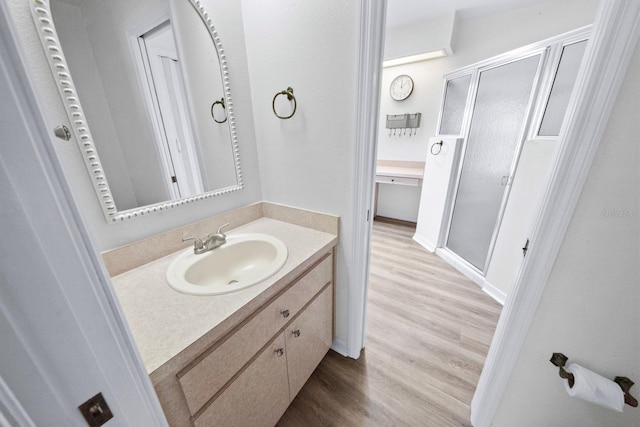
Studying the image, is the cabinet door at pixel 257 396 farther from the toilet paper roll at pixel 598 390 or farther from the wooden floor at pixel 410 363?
the toilet paper roll at pixel 598 390

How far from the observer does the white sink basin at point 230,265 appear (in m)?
0.81

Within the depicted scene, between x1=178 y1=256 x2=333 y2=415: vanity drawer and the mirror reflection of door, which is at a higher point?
the mirror reflection of door

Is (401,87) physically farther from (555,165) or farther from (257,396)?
(257,396)

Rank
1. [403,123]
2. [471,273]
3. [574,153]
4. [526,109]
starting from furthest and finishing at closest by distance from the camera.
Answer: [403,123] → [471,273] → [526,109] → [574,153]

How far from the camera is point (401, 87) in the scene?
2.98 m

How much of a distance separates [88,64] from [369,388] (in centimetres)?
187

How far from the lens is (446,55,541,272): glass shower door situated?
5.63 ft

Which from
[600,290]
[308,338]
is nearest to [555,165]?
[600,290]

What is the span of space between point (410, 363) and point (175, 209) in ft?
5.16

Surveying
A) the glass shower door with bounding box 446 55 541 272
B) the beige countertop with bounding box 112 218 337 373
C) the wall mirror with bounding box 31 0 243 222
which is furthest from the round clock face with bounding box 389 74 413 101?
the beige countertop with bounding box 112 218 337 373

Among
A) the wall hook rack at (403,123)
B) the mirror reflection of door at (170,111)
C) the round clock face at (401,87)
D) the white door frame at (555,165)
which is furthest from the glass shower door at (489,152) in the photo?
the mirror reflection of door at (170,111)

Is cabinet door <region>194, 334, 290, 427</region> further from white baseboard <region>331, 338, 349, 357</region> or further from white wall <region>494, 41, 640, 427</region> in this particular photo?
white wall <region>494, 41, 640, 427</region>

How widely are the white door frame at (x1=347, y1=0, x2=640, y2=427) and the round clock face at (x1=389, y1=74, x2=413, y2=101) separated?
2.41 metres

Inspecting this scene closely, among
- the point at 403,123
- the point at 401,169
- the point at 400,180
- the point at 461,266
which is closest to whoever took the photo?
the point at 461,266
